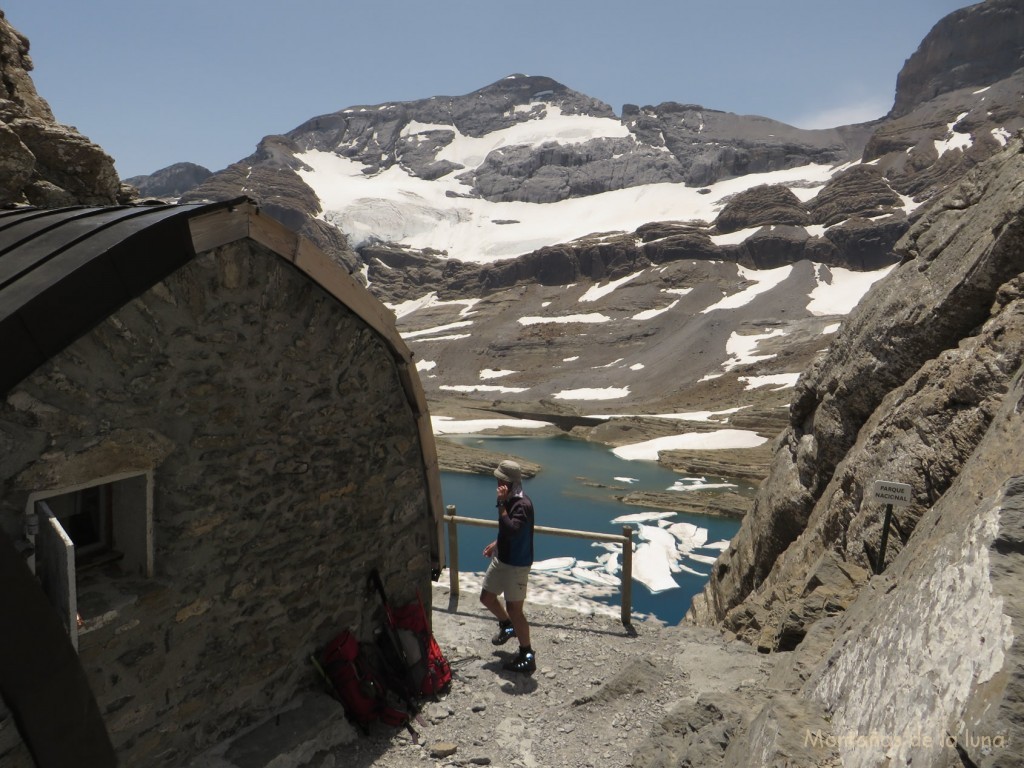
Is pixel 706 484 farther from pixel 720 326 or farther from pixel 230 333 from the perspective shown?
pixel 720 326

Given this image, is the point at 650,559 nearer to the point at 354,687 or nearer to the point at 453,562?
the point at 453,562

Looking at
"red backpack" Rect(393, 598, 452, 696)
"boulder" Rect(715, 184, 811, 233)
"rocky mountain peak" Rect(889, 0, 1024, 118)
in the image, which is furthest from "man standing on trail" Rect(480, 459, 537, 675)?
"rocky mountain peak" Rect(889, 0, 1024, 118)

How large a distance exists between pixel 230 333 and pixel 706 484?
2878cm

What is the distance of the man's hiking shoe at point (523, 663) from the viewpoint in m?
7.21

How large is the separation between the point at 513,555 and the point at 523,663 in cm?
118

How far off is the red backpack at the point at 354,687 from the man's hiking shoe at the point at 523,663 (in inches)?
52.4

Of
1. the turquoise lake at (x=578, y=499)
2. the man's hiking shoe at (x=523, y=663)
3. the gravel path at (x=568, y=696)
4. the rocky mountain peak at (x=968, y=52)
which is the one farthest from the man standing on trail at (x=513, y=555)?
the rocky mountain peak at (x=968, y=52)

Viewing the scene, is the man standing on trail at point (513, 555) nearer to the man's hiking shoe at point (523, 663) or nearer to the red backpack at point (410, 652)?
the man's hiking shoe at point (523, 663)

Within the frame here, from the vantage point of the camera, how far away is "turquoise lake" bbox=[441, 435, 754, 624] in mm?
18820

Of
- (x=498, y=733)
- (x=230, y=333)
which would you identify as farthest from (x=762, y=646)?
(x=230, y=333)

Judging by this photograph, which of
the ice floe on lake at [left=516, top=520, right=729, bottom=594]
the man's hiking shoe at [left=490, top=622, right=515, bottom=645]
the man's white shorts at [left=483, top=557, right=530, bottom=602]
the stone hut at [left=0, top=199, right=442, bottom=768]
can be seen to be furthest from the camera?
the ice floe on lake at [left=516, top=520, right=729, bottom=594]

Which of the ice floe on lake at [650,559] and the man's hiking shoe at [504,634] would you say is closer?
the man's hiking shoe at [504,634]

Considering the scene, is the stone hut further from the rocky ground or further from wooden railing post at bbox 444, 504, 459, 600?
wooden railing post at bbox 444, 504, 459, 600

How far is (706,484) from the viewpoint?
31.7 metres
